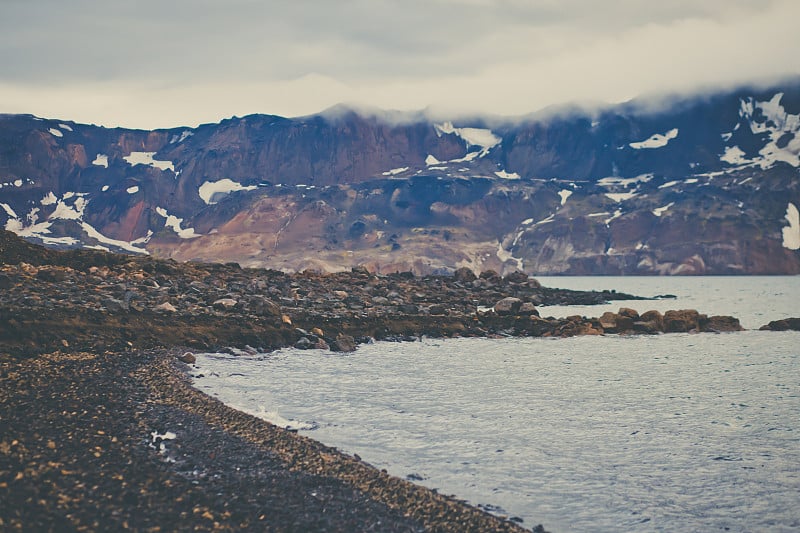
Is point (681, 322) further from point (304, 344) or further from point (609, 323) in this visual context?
point (304, 344)

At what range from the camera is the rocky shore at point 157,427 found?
1427 cm

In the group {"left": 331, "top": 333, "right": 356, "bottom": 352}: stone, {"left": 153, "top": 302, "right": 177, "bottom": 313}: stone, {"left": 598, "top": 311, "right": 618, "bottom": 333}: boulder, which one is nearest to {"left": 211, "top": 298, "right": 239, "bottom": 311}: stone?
{"left": 153, "top": 302, "right": 177, "bottom": 313}: stone

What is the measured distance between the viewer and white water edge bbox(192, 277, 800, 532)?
17562 mm

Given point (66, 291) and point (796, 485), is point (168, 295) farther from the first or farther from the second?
point (796, 485)

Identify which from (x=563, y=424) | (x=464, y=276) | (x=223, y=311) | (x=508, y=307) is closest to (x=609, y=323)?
(x=508, y=307)

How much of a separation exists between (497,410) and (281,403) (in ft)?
26.6

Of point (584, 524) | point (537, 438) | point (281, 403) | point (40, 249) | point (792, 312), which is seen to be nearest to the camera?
point (584, 524)

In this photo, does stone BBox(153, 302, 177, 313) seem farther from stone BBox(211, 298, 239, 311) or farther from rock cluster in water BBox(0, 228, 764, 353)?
stone BBox(211, 298, 239, 311)

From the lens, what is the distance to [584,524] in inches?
631

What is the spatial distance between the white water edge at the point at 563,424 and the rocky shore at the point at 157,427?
2.01 metres

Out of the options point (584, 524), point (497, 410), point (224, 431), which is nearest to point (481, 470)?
point (584, 524)

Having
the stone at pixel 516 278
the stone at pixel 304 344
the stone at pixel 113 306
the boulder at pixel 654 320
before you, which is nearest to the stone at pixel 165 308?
the stone at pixel 113 306

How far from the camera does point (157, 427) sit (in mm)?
20250

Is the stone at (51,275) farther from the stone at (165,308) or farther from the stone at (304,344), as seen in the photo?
the stone at (304,344)
